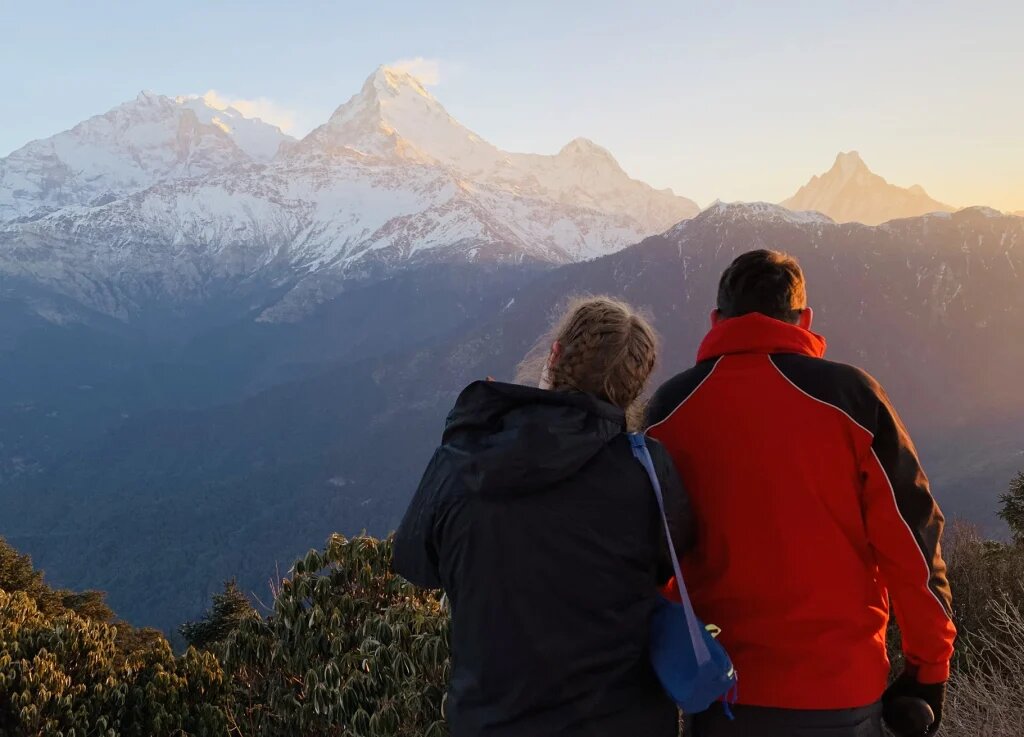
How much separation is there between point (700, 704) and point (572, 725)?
39 centimetres

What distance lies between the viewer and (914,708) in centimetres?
239

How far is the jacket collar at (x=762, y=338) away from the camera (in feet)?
8.27

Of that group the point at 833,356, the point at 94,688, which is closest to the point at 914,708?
the point at 94,688

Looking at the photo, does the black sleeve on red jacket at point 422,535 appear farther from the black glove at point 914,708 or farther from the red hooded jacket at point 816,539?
the black glove at point 914,708

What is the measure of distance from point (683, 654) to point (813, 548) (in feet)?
1.91

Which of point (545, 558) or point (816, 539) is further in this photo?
point (816, 539)

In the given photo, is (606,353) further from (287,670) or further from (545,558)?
(287,670)

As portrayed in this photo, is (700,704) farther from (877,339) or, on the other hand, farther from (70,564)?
(70,564)

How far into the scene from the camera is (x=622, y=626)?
7.04 feet

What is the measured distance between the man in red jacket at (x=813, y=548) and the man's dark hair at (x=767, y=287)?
4.8 inches

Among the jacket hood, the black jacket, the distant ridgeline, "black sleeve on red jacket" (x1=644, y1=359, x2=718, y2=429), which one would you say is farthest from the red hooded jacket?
the distant ridgeline

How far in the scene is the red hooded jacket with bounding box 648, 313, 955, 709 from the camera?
2.34 metres

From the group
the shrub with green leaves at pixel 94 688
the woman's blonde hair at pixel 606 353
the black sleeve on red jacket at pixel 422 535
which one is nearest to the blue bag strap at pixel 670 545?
the woman's blonde hair at pixel 606 353

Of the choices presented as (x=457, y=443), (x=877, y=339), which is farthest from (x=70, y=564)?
(x=457, y=443)
